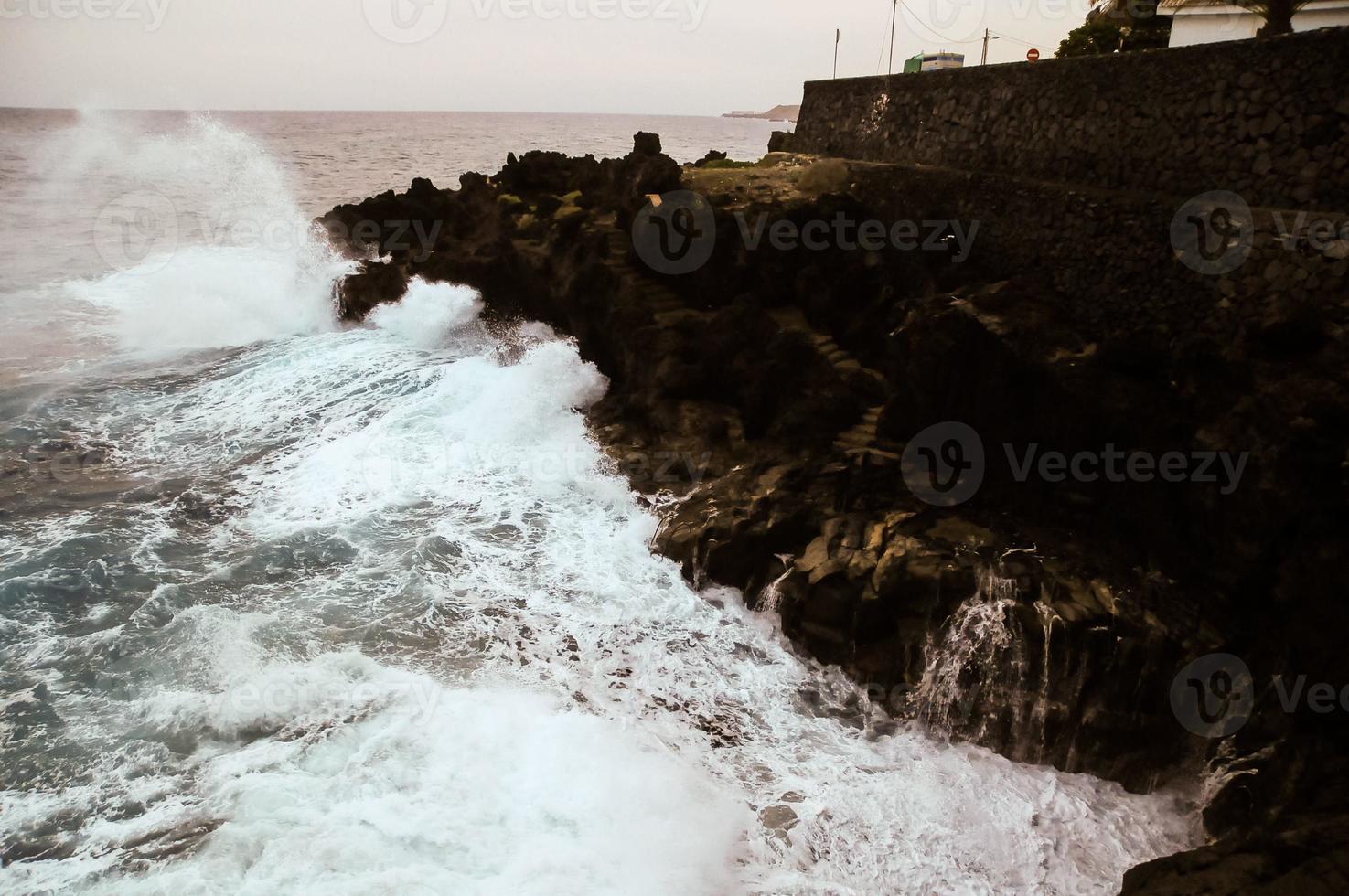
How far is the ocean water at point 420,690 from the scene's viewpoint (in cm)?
542

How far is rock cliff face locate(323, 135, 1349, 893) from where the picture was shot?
5824 millimetres

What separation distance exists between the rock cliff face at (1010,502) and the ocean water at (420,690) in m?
0.49

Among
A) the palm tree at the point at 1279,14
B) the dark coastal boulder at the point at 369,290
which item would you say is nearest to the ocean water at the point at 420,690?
the dark coastal boulder at the point at 369,290

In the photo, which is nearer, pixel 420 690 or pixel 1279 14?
pixel 420 690

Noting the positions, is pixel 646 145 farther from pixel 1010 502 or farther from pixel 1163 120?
pixel 1010 502

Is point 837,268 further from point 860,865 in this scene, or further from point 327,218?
point 327,218

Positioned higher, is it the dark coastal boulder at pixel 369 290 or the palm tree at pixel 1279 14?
the palm tree at pixel 1279 14

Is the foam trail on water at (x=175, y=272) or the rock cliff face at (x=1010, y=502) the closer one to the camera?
the rock cliff face at (x=1010, y=502)

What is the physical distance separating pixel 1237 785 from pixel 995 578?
83.7 inches

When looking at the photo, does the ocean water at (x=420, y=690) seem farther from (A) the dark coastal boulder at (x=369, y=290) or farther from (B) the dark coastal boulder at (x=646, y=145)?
(A) the dark coastal boulder at (x=369, y=290)

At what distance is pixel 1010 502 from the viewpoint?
25.3 feet

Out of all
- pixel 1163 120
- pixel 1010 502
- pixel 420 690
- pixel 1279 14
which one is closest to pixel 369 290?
pixel 420 690

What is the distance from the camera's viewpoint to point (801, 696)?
7.09 meters

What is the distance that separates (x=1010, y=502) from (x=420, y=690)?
18.3 feet
